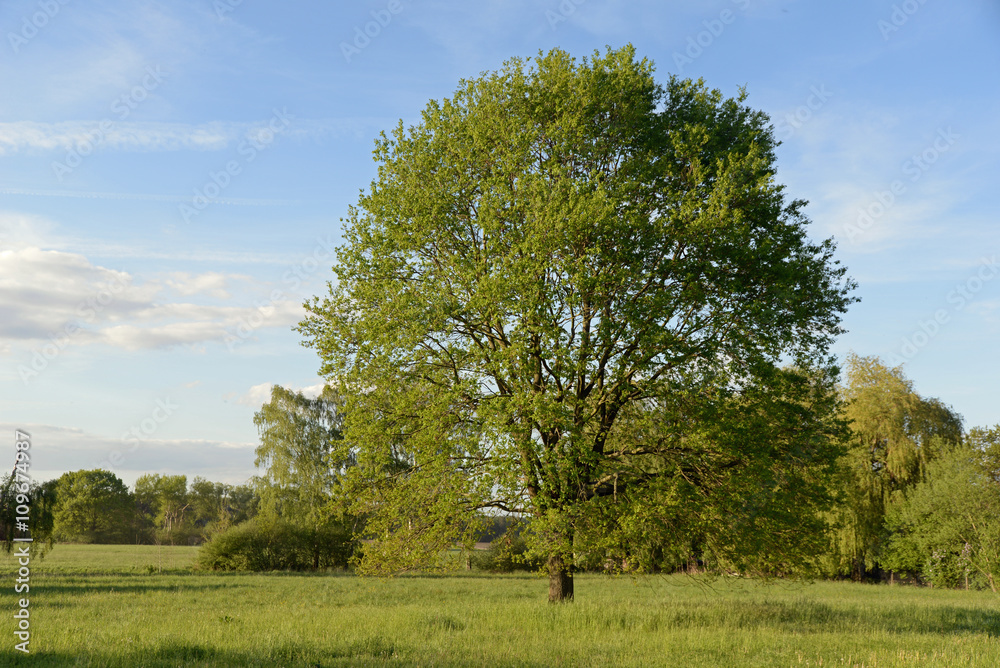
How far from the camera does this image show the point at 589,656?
12.8 meters

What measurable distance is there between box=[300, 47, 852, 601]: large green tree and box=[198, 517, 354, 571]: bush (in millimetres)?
27840

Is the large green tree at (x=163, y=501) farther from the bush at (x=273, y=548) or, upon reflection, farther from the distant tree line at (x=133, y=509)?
the bush at (x=273, y=548)

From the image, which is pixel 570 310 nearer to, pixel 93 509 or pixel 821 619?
pixel 821 619

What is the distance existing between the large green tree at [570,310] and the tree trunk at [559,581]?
6cm

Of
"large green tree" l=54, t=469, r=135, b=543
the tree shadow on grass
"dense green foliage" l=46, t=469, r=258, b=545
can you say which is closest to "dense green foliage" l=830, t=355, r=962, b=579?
the tree shadow on grass

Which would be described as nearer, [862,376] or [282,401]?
[862,376]

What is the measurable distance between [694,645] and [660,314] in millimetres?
7352

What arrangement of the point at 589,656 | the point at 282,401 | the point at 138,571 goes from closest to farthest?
the point at 589,656, the point at 138,571, the point at 282,401

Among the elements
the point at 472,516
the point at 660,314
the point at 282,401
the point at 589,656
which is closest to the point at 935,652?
the point at 589,656

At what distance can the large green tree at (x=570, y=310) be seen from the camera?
52.5 feet

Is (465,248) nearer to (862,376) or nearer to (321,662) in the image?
(321,662)

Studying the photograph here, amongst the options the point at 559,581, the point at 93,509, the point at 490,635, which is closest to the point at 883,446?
the point at 559,581

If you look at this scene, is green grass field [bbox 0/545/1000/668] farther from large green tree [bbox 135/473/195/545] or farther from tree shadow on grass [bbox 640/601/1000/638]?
large green tree [bbox 135/473/195/545]

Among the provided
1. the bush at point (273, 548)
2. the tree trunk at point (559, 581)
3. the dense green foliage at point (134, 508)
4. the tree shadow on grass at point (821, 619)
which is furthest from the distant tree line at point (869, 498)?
the dense green foliage at point (134, 508)
